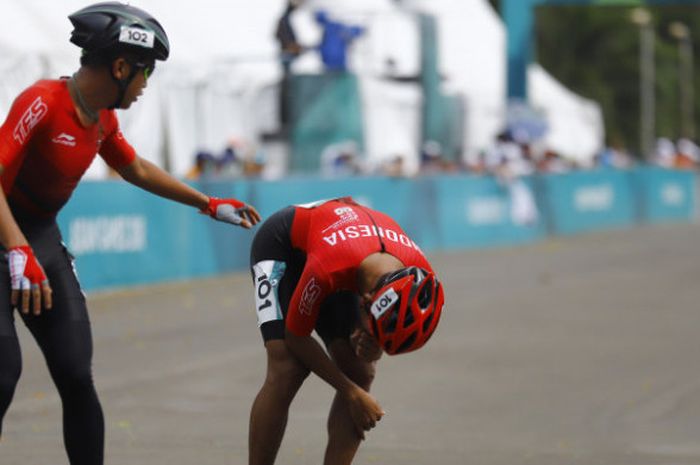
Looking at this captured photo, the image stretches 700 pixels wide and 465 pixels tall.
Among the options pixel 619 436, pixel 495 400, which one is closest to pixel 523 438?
pixel 619 436

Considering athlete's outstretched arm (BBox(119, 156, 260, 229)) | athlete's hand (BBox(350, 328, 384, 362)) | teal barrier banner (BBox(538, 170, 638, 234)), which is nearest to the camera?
athlete's hand (BBox(350, 328, 384, 362))

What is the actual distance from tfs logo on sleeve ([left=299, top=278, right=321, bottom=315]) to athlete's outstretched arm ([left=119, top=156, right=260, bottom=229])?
2.56ft

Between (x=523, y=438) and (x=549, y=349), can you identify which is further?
(x=549, y=349)

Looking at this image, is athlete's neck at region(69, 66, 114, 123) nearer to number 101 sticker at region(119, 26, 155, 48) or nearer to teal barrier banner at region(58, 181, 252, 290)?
number 101 sticker at region(119, 26, 155, 48)

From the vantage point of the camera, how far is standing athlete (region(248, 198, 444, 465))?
4555mm

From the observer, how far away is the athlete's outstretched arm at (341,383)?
4848mm

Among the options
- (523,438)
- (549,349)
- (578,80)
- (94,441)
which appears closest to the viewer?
(94,441)

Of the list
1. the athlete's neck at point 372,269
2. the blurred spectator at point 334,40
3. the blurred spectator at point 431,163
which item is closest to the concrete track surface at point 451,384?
the athlete's neck at point 372,269

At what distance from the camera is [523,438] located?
710 cm

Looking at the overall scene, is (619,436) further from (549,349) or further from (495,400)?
(549,349)

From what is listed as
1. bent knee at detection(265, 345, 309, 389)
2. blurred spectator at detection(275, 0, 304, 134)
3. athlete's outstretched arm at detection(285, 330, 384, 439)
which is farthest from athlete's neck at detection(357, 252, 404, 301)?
blurred spectator at detection(275, 0, 304, 134)

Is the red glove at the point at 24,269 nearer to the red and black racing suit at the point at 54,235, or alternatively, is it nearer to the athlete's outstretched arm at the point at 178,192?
the red and black racing suit at the point at 54,235

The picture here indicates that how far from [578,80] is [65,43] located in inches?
2529

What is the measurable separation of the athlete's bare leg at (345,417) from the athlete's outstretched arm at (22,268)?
1.20 metres
